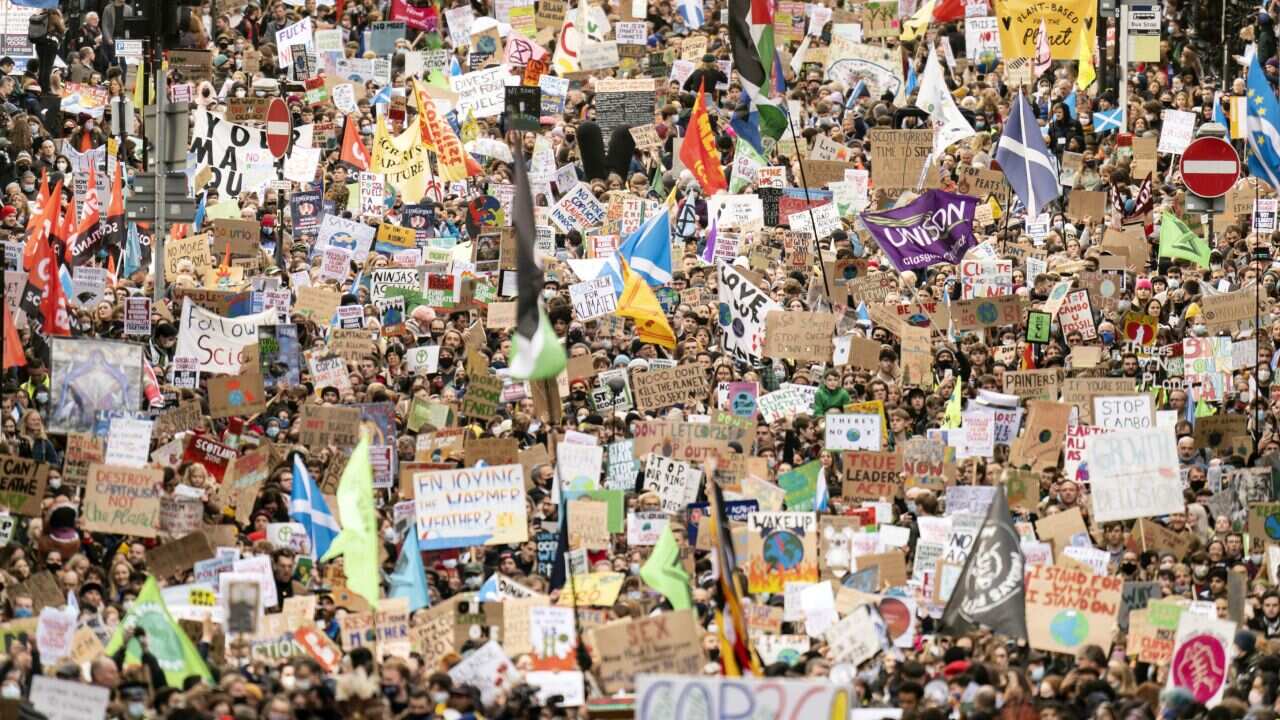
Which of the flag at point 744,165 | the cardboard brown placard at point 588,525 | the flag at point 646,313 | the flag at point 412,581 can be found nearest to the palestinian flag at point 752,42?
the flag at point 744,165

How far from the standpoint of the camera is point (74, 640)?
18.6 m

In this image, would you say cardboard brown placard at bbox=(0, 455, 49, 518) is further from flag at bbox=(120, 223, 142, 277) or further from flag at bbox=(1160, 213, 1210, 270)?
flag at bbox=(1160, 213, 1210, 270)

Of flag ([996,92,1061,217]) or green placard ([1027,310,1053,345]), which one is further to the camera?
flag ([996,92,1061,217])

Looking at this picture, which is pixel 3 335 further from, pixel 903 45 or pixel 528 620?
pixel 903 45

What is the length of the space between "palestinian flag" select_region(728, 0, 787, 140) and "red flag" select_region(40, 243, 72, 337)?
6330mm

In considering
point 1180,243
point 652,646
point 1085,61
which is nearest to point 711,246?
point 1180,243

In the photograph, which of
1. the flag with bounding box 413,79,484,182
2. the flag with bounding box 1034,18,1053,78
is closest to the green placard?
the flag with bounding box 413,79,484,182

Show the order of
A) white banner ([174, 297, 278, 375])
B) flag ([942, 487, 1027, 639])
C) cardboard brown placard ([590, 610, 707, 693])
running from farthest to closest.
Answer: white banner ([174, 297, 278, 375]) < flag ([942, 487, 1027, 639]) < cardboard brown placard ([590, 610, 707, 693])

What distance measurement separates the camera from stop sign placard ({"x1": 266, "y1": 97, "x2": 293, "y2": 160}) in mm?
29250

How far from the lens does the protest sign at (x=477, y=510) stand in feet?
69.5

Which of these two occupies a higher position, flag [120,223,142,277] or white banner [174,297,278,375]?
flag [120,223,142,277]

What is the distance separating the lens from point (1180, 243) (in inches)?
1067

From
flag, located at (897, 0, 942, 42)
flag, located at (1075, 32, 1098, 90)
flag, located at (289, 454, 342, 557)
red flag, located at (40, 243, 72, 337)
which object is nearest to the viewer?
flag, located at (289, 454, 342, 557)

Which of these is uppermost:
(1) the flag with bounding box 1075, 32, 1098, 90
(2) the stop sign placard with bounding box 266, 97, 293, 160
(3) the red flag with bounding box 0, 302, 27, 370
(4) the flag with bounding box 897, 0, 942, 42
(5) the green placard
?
(4) the flag with bounding box 897, 0, 942, 42
